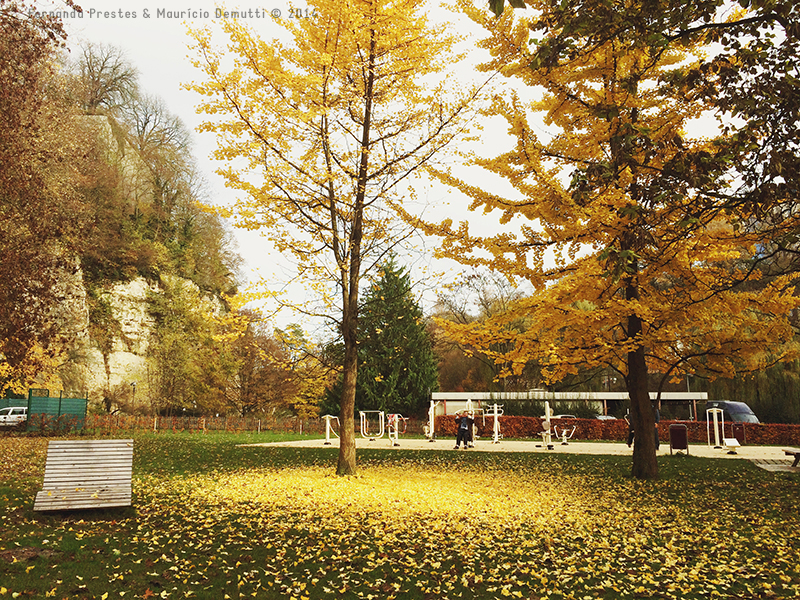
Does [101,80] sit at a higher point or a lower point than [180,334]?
higher

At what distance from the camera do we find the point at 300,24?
10.8 meters

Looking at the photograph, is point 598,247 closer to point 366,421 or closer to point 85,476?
point 85,476

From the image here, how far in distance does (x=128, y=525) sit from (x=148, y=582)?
224cm

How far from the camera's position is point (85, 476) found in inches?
289

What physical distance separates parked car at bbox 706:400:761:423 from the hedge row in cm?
274

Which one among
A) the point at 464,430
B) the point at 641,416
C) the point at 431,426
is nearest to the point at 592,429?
the point at 431,426

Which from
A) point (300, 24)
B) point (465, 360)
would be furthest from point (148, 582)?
point (465, 360)

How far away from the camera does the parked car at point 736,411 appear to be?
1001 inches

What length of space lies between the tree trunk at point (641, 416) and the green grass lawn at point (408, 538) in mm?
469

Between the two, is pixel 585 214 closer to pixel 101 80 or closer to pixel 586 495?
pixel 586 495

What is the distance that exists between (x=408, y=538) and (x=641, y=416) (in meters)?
6.91

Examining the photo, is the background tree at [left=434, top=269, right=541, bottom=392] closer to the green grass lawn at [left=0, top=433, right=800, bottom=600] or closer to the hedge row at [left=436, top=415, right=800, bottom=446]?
the hedge row at [left=436, top=415, right=800, bottom=446]

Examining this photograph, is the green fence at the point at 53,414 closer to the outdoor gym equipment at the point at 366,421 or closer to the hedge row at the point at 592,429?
the outdoor gym equipment at the point at 366,421

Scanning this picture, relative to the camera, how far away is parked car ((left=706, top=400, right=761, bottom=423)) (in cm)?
2544
